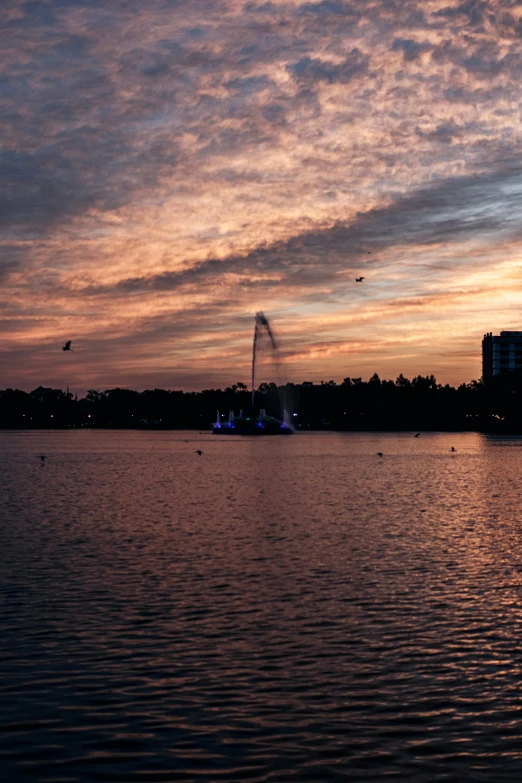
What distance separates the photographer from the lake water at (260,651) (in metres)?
14.6

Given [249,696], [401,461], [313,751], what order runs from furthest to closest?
[401,461]
[249,696]
[313,751]

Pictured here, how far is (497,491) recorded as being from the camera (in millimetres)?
73125

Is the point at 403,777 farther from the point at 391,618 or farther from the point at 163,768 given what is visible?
the point at 391,618

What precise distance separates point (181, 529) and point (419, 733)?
30.2m

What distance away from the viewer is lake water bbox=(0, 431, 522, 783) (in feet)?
47.8

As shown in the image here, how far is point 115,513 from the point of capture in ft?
176

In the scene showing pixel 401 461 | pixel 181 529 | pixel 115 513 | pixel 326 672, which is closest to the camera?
pixel 326 672

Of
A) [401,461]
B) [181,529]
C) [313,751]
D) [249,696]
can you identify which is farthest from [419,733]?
[401,461]

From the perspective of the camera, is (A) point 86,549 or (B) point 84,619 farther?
(A) point 86,549

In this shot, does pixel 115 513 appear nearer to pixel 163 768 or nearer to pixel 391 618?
pixel 391 618

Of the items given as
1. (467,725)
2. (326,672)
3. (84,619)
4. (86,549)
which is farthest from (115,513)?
(467,725)

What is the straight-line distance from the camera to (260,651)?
821 inches

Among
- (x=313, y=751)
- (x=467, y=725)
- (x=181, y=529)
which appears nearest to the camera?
(x=313, y=751)

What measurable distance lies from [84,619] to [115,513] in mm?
29794
